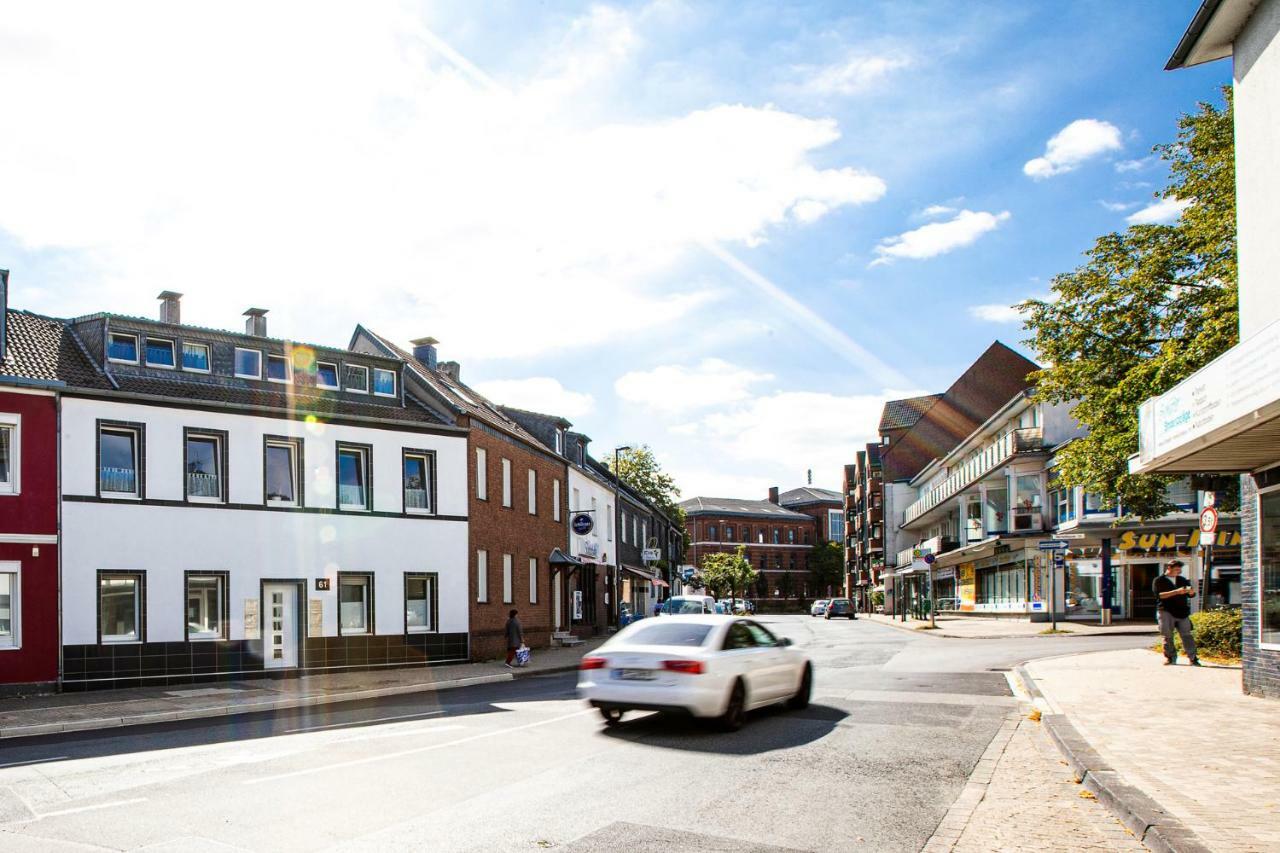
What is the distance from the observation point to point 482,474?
3067cm

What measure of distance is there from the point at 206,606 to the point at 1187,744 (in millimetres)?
20425

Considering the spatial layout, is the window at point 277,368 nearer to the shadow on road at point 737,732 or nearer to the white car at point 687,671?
the shadow on road at point 737,732

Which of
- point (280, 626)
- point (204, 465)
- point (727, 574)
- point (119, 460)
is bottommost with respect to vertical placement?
point (727, 574)

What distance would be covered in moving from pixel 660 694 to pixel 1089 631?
2869 centimetres

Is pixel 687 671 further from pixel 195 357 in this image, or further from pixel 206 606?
pixel 195 357

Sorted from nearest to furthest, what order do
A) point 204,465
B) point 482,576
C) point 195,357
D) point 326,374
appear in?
point 204,465 → point 195,357 → point 326,374 → point 482,576

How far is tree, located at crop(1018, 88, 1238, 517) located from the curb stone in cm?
1451

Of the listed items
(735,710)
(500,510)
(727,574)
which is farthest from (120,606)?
(727,574)

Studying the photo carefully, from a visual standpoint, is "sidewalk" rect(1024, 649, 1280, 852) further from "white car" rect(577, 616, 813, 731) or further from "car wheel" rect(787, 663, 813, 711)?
"white car" rect(577, 616, 813, 731)

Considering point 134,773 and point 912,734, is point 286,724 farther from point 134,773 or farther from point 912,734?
point 912,734

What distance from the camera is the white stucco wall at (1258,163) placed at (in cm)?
1385

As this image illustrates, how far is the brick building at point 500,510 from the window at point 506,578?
3 cm

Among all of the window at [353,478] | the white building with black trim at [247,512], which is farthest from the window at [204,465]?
the window at [353,478]

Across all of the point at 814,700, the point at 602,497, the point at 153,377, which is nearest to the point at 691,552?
the point at 602,497
